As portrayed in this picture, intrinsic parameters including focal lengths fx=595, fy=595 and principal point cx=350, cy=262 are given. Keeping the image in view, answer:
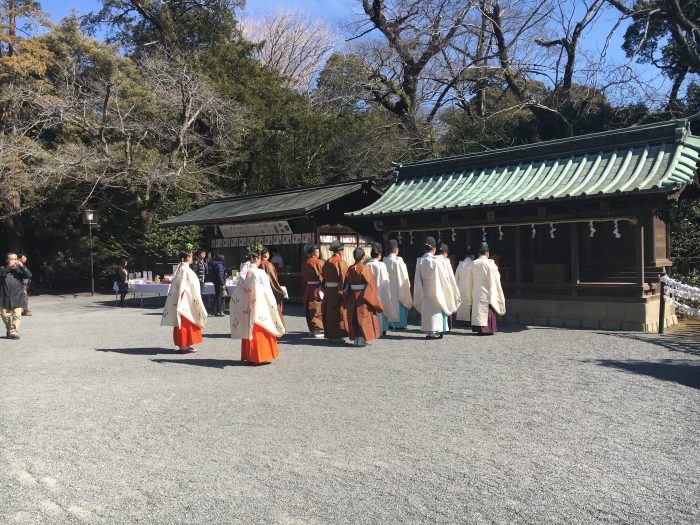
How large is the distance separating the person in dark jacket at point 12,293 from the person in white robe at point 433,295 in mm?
7436

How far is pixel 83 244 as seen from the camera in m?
24.2

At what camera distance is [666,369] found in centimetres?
734

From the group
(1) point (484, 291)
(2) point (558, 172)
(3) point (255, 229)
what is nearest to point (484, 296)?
(1) point (484, 291)

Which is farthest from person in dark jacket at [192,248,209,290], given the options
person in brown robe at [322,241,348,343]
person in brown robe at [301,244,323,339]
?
person in brown robe at [322,241,348,343]

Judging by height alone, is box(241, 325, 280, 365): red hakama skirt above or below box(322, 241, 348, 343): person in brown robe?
below

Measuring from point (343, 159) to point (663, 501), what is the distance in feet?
76.3

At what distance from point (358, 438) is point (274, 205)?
13163 mm

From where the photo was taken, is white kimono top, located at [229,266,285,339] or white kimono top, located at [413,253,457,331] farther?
white kimono top, located at [413,253,457,331]

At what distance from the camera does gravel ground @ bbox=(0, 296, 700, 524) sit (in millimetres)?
3637

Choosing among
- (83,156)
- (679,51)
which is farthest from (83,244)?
(679,51)

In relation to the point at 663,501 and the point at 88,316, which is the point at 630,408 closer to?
the point at 663,501

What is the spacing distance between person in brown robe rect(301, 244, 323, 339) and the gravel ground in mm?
2008

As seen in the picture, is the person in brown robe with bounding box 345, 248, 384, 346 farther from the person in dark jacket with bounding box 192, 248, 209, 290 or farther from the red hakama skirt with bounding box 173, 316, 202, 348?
the person in dark jacket with bounding box 192, 248, 209, 290

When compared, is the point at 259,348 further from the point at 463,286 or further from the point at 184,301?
the point at 463,286
